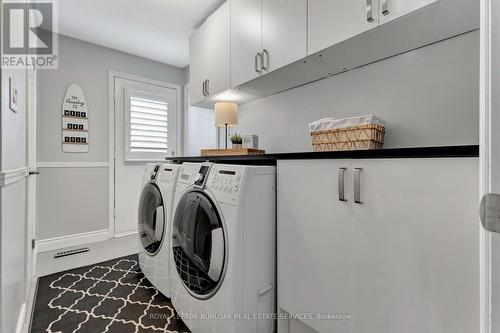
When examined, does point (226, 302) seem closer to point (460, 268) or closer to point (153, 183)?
point (460, 268)

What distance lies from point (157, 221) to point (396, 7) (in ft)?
6.17

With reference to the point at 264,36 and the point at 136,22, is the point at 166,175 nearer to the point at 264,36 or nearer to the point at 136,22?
the point at 264,36

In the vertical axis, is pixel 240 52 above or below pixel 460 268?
above

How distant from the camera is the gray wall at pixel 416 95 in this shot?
1.12 meters

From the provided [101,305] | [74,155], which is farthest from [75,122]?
[101,305]

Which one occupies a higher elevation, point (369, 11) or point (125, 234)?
point (369, 11)

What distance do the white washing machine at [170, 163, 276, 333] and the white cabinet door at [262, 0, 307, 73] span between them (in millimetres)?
756

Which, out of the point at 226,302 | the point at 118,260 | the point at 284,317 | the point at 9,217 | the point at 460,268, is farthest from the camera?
the point at 118,260

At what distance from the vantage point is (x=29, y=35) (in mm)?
1611

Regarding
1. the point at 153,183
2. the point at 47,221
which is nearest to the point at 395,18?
the point at 153,183

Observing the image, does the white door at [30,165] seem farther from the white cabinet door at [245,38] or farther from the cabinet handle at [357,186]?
the cabinet handle at [357,186]

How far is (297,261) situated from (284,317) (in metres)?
0.34

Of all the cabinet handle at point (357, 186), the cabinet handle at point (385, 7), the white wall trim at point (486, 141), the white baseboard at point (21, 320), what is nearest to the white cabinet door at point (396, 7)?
the cabinet handle at point (385, 7)

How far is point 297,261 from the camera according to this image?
1.17 metres
